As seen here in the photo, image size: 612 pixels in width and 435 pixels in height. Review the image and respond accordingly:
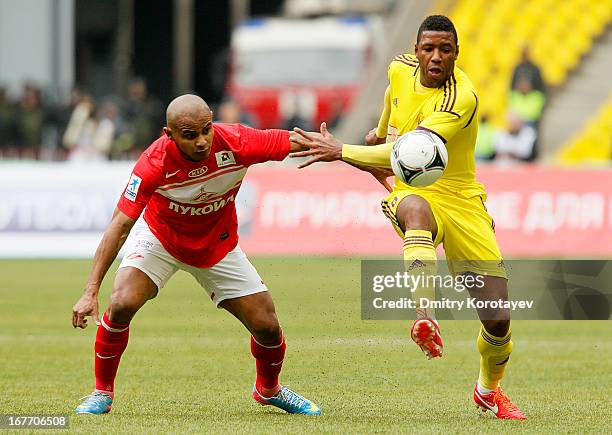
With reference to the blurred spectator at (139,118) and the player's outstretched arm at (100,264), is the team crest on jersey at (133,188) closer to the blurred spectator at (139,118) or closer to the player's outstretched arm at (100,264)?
the player's outstretched arm at (100,264)

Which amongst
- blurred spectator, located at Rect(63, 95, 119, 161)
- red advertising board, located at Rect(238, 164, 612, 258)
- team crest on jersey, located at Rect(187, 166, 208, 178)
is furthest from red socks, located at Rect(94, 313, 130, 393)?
blurred spectator, located at Rect(63, 95, 119, 161)

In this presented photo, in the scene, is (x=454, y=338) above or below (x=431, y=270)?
below

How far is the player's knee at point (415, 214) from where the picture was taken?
26.7 feet

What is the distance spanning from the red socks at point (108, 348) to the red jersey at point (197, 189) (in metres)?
0.56

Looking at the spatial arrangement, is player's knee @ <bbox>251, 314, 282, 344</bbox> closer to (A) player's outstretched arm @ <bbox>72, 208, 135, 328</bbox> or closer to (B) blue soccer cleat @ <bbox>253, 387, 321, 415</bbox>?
(B) blue soccer cleat @ <bbox>253, 387, 321, 415</bbox>

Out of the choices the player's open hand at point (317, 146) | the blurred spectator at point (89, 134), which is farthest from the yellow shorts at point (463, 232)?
the blurred spectator at point (89, 134)

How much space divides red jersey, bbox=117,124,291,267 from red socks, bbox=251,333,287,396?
2.09 ft

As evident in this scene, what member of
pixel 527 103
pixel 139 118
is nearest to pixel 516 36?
pixel 527 103

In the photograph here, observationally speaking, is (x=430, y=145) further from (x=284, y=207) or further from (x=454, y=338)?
(x=284, y=207)

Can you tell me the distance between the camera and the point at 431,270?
7953 mm

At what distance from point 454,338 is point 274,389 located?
4.08 metres

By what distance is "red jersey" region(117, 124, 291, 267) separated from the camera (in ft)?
26.0

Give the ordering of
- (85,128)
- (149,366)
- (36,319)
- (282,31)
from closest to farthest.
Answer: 1. (149,366)
2. (36,319)
3. (85,128)
4. (282,31)

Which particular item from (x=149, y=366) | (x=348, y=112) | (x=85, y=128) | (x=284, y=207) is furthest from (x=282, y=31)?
(x=149, y=366)
